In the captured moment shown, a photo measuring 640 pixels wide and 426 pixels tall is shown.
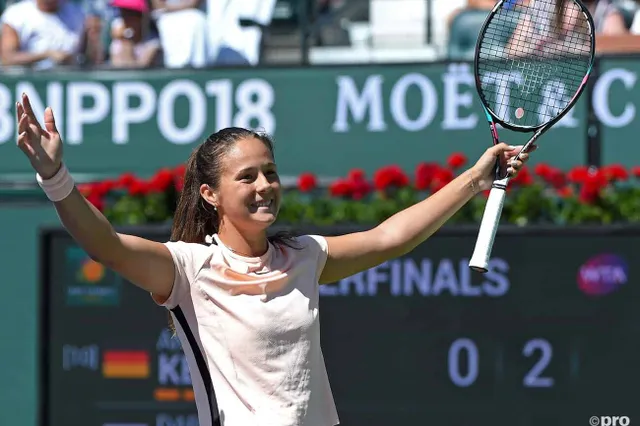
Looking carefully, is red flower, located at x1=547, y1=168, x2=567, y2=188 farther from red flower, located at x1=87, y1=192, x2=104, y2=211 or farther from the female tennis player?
the female tennis player

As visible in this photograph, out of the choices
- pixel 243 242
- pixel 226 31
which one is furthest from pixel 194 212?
pixel 226 31

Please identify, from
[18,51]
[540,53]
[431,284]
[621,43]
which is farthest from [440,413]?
[18,51]

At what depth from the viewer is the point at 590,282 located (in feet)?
17.4

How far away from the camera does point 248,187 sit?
2910 millimetres

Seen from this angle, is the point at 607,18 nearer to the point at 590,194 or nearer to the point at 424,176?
the point at 590,194

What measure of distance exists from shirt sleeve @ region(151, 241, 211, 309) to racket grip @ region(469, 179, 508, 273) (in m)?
0.65

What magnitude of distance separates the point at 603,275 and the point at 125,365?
2180 mm

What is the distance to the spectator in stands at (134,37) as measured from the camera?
745cm

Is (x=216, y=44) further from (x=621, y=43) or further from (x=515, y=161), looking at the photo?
(x=515, y=161)

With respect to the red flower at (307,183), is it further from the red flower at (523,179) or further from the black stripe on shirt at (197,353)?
the black stripe on shirt at (197,353)

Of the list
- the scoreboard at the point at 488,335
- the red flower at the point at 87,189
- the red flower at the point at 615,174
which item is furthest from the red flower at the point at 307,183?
the red flower at the point at 615,174

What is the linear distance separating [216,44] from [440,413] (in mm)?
2898

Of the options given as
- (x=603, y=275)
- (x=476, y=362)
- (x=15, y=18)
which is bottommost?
(x=476, y=362)

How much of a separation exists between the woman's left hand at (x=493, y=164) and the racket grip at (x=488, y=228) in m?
0.03
